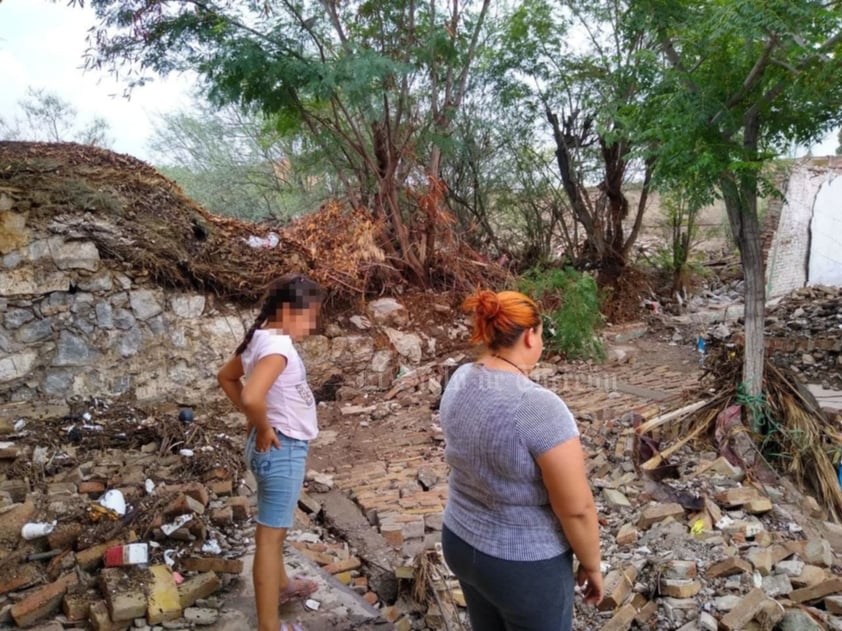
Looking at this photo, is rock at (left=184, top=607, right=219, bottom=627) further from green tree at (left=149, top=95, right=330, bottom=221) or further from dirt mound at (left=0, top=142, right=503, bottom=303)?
green tree at (left=149, top=95, right=330, bottom=221)

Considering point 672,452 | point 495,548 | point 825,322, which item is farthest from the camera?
point 825,322

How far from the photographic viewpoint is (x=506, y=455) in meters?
1.52

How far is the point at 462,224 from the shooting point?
11750 millimetres

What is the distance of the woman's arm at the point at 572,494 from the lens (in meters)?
1.47

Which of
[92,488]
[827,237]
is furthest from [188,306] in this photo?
[827,237]

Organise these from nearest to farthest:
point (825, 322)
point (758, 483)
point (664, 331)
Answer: point (758, 483)
point (825, 322)
point (664, 331)

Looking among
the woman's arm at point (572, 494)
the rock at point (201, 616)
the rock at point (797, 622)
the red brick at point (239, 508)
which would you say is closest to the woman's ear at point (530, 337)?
the woman's arm at point (572, 494)

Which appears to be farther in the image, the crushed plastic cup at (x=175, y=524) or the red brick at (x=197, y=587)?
the crushed plastic cup at (x=175, y=524)

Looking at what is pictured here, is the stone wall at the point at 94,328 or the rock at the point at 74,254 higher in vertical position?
the rock at the point at 74,254

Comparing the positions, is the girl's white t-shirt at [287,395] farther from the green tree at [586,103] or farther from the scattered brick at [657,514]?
the green tree at [586,103]

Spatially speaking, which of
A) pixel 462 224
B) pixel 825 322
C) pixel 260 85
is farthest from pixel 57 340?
pixel 825 322

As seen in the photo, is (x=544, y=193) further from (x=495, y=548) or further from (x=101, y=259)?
(x=495, y=548)

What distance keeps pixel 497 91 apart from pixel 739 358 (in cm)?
796

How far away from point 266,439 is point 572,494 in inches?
51.3
